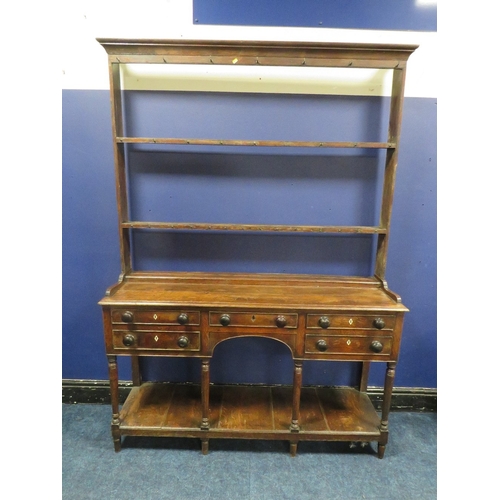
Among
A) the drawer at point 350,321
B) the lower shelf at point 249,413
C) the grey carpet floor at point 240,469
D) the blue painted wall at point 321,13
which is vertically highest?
the blue painted wall at point 321,13

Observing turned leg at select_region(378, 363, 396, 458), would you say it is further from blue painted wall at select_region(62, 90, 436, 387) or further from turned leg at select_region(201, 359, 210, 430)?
turned leg at select_region(201, 359, 210, 430)

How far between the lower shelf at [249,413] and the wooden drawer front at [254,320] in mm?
660

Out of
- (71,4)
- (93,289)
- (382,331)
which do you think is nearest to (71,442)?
(93,289)

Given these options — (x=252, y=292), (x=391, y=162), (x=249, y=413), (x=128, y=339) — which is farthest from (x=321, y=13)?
(x=249, y=413)

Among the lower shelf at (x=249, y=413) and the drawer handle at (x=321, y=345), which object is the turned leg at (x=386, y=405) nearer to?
the lower shelf at (x=249, y=413)

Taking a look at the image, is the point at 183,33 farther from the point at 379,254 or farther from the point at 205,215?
the point at 379,254

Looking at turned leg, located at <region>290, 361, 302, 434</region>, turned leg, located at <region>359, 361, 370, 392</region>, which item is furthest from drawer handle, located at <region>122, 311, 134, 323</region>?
turned leg, located at <region>359, 361, 370, 392</region>

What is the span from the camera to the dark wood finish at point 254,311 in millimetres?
1821

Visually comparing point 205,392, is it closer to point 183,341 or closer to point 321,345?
point 183,341

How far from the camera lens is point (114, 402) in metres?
1.97

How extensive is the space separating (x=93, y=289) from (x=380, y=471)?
2.12m

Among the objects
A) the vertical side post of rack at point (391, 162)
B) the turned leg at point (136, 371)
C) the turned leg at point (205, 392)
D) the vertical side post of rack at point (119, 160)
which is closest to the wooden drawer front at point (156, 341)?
the turned leg at point (205, 392)

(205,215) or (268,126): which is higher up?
(268,126)

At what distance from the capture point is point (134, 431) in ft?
6.53
